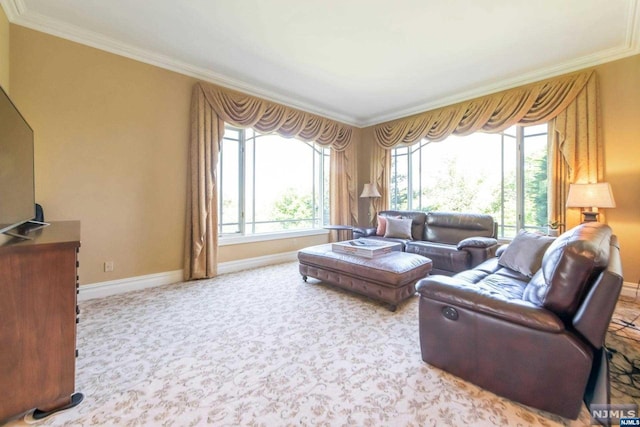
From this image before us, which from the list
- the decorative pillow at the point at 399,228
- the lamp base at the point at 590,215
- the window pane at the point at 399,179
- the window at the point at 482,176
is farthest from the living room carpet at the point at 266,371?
the window pane at the point at 399,179

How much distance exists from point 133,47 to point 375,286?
3776 millimetres

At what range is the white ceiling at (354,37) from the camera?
235cm

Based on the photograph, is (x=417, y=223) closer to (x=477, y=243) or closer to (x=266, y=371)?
(x=477, y=243)

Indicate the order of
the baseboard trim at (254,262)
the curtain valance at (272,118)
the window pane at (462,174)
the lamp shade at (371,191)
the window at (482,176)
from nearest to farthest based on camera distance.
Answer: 1. the curtain valance at (272,118)
2. the window at (482,176)
3. the baseboard trim at (254,262)
4. the window pane at (462,174)
5. the lamp shade at (371,191)

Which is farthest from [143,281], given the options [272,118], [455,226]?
[455,226]

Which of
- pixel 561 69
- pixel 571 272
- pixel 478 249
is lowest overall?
pixel 478 249

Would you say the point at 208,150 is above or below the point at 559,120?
below

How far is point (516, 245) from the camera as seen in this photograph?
2463mm

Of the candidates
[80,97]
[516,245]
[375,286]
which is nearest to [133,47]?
[80,97]

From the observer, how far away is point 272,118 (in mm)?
4148

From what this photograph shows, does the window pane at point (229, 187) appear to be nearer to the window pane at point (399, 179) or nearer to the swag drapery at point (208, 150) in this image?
the swag drapery at point (208, 150)

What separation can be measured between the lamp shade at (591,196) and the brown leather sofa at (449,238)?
0.90m

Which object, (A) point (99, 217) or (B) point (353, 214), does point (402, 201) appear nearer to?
(B) point (353, 214)

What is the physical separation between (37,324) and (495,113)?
16.8 feet
